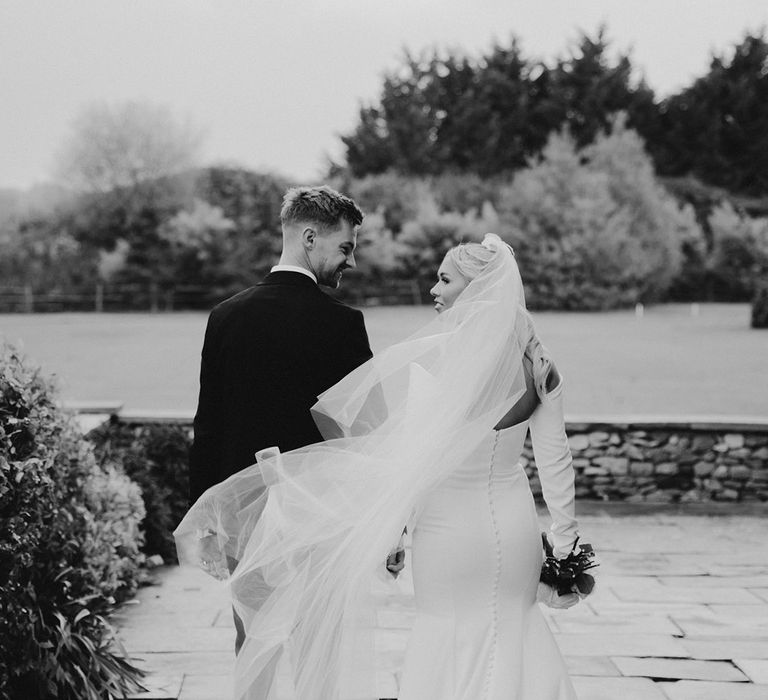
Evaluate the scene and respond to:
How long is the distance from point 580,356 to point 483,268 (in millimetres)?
15165

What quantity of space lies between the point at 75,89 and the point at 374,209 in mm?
11662

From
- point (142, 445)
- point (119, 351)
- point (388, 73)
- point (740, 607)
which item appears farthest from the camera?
point (388, 73)

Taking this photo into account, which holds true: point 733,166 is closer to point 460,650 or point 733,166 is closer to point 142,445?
point 142,445

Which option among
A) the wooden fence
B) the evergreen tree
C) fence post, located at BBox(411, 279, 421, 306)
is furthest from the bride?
the evergreen tree

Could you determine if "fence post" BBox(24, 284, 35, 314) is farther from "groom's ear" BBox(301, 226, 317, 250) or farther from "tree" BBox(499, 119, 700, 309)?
"groom's ear" BBox(301, 226, 317, 250)

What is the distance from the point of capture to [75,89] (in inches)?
1297

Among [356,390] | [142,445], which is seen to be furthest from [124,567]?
[356,390]

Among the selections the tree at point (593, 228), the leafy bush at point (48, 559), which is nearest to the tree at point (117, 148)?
the tree at point (593, 228)

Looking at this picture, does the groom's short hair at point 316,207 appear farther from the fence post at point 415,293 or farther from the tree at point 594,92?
the tree at point 594,92

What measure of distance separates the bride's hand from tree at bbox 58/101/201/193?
3180 cm

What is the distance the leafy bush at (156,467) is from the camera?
551 centimetres

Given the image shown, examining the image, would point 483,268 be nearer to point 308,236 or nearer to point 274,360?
point 308,236

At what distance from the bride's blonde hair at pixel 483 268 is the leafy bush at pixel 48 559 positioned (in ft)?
5.29

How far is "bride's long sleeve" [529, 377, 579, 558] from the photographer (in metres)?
2.43
